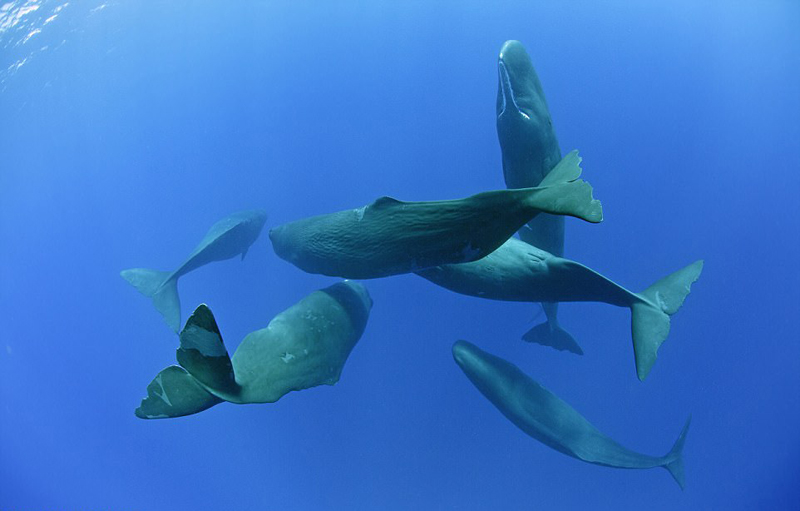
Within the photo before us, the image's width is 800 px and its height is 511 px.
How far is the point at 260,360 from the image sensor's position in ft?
14.4

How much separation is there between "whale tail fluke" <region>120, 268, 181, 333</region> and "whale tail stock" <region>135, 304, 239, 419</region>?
433cm

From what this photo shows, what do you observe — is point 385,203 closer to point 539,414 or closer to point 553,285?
point 553,285

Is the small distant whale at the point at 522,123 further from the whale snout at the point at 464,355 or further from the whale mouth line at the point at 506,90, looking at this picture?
the whale snout at the point at 464,355

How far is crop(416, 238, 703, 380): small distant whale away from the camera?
16.3 feet

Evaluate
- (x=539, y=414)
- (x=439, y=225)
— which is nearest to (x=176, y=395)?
(x=439, y=225)

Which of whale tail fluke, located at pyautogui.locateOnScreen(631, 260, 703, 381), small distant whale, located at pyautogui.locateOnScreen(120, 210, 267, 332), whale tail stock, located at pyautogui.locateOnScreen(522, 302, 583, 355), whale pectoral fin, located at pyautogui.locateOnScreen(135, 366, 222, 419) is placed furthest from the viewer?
small distant whale, located at pyautogui.locateOnScreen(120, 210, 267, 332)

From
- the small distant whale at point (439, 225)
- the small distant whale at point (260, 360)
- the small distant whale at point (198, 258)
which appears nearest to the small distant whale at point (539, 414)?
the small distant whale at point (260, 360)

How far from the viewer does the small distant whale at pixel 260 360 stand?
346cm

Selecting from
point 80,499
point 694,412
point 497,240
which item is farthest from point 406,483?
point 80,499

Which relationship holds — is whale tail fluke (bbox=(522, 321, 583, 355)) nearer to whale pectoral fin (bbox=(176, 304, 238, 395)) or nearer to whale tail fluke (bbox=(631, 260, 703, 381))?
whale tail fluke (bbox=(631, 260, 703, 381))

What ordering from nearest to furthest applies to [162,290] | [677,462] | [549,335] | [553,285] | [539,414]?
[553,285] → [539,414] → [677,462] → [549,335] → [162,290]

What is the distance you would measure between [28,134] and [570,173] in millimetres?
19851

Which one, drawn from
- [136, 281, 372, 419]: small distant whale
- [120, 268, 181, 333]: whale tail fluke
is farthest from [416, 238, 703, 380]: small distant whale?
[120, 268, 181, 333]: whale tail fluke

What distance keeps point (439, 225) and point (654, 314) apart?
2.94 meters
